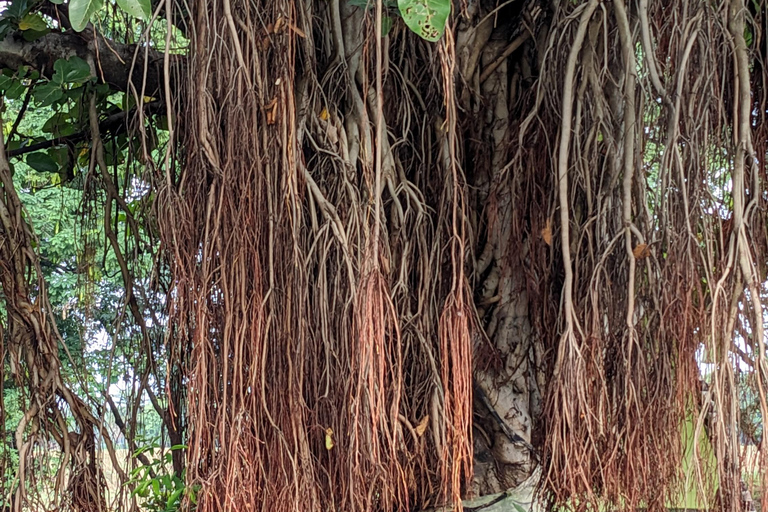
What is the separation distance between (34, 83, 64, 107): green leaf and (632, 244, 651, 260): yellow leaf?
1.35m

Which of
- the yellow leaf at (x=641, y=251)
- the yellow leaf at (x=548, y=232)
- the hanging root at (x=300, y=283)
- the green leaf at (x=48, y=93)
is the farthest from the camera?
the green leaf at (x=48, y=93)

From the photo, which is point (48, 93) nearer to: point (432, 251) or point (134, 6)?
point (134, 6)

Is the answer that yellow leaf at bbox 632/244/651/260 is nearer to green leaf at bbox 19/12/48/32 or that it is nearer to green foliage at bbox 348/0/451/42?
green foliage at bbox 348/0/451/42

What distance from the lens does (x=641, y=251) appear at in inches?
59.1

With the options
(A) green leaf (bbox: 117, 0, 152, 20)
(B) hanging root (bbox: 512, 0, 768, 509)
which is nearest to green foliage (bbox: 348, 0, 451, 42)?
(A) green leaf (bbox: 117, 0, 152, 20)

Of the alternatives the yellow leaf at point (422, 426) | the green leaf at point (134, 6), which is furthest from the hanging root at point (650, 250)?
the green leaf at point (134, 6)

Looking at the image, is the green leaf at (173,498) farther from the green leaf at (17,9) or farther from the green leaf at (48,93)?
the green leaf at (17,9)

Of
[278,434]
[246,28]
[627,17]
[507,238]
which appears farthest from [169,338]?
[627,17]

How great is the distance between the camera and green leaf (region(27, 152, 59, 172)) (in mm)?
2080

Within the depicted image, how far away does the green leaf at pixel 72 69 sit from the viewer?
65.4 inches

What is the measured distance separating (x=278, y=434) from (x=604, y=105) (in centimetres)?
98

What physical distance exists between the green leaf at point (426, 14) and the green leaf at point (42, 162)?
1.46 m

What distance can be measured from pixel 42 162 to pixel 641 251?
5.35 ft

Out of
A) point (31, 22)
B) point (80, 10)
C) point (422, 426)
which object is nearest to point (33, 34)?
point (31, 22)
